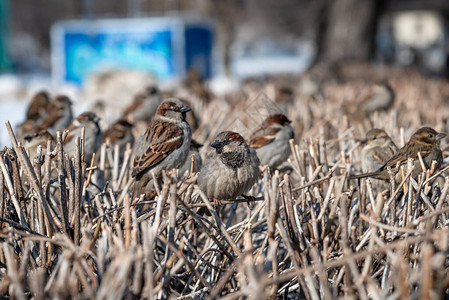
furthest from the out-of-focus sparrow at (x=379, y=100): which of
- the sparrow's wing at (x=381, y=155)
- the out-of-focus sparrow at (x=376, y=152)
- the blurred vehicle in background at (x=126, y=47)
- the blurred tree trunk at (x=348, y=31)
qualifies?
the blurred vehicle in background at (x=126, y=47)

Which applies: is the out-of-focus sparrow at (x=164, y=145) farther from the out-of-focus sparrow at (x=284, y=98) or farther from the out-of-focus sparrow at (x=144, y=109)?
the out-of-focus sparrow at (x=284, y=98)

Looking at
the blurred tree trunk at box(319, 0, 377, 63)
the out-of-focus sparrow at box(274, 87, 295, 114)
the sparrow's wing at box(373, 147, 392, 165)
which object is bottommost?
the out-of-focus sparrow at box(274, 87, 295, 114)

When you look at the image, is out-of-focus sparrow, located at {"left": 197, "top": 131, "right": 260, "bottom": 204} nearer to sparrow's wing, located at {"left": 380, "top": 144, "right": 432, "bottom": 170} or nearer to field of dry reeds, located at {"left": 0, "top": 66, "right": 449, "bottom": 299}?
field of dry reeds, located at {"left": 0, "top": 66, "right": 449, "bottom": 299}

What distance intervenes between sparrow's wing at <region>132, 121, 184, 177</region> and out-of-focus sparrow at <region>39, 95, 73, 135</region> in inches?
64.5

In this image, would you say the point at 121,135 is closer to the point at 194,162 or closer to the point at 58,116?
the point at 58,116

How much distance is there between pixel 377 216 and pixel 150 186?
5.08ft

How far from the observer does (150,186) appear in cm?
359

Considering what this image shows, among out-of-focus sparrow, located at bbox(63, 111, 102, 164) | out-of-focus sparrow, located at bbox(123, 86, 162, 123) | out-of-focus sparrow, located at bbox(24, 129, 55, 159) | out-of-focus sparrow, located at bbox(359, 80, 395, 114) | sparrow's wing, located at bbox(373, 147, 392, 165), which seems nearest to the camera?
sparrow's wing, located at bbox(373, 147, 392, 165)

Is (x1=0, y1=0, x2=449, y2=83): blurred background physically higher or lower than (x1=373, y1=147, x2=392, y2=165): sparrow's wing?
higher

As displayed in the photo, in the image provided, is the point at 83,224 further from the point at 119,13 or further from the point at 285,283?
the point at 119,13

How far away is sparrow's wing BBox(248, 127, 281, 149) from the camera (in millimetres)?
4551

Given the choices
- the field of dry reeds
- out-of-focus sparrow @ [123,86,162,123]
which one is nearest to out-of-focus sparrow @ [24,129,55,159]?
the field of dry reeds

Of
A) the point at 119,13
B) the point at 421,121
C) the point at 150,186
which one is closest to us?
the point at 150,186

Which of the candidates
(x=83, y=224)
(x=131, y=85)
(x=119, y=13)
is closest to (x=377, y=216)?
(x=83, y=224)
